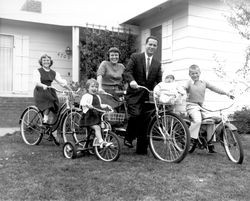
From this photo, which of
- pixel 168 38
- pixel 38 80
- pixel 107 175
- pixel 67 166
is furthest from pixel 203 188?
pixel 168 38

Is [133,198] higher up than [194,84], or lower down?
lower down

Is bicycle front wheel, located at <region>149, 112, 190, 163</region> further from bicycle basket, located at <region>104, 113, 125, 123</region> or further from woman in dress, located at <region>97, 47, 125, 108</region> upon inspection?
woman in dress, located at <region>97, 47, 125, 108</region>

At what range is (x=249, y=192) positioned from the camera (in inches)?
129

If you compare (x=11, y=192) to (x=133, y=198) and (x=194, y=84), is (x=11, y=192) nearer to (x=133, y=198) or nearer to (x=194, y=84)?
(x=133, y=198)

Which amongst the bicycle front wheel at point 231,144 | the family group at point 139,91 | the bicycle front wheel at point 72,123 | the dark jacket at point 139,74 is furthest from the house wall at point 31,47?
the bicycle front wheel at point 231,144

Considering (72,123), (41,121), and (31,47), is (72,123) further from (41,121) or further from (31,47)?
(31,47)

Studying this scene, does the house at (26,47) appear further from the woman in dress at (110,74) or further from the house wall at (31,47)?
the woman in dress at (110,74)

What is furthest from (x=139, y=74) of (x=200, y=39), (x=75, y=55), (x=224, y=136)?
(x=75, y=55)

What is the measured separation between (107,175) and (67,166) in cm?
66

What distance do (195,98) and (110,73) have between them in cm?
139

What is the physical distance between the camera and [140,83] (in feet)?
16.2

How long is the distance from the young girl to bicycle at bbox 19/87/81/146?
0.57m

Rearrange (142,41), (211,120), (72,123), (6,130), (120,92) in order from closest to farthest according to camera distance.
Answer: (211,120)
(120,92)
(72,123)
(6,130)
(142,41)

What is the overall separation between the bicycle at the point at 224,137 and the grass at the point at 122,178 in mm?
146
